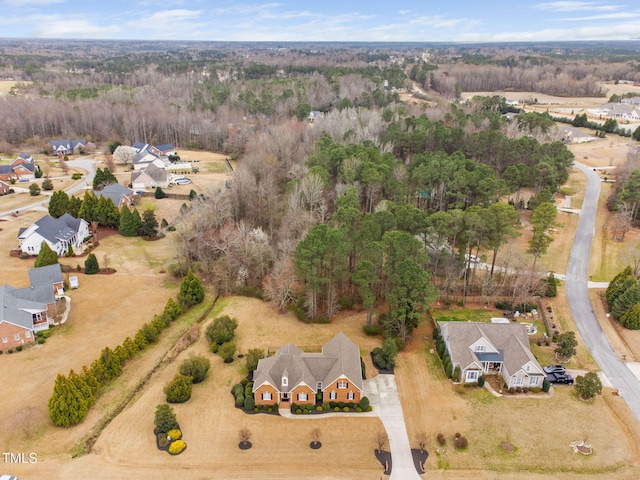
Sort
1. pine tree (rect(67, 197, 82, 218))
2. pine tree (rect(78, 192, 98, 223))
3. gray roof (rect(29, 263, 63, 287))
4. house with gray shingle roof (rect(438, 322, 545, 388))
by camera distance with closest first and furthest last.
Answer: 1. house with gray shingle roof (rect(438, 322, 545, 388))
2. gray roof (rect(29, 263, 63, 287))
3. pine tree (rect(78, 192, 98, 223))
4. pine tree (rect(67, 197, 82, 218))

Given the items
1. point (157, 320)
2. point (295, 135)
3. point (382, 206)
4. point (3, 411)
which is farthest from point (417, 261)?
point (295, 135)

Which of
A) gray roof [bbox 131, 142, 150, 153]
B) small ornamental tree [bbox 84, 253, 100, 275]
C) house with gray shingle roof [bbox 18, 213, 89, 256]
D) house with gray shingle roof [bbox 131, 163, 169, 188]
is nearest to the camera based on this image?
small ornamental tree [bbox 84, 253, 100, 275]

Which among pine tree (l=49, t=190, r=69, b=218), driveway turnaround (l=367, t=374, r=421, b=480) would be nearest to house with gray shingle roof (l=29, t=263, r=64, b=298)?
pine tree (l=49, t=190, r=69, b=218)

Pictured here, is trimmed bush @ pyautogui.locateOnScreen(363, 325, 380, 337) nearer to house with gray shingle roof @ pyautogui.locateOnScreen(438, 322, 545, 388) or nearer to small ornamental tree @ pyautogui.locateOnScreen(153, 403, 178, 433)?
house with gray shingle roof @ pyautogui.locateOnScreen(438, 322, 545, 388)

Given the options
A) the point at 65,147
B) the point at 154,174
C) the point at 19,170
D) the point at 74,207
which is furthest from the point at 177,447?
the point at 65,147

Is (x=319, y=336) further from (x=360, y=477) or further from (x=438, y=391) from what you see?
(x=360, y=477)

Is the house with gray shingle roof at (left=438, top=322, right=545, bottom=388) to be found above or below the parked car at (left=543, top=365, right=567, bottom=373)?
above

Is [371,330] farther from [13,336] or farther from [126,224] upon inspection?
[126,224]

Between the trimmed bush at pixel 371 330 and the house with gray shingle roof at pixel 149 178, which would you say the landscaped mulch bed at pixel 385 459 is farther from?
the house with gray shingle roof at pixel 149 178
